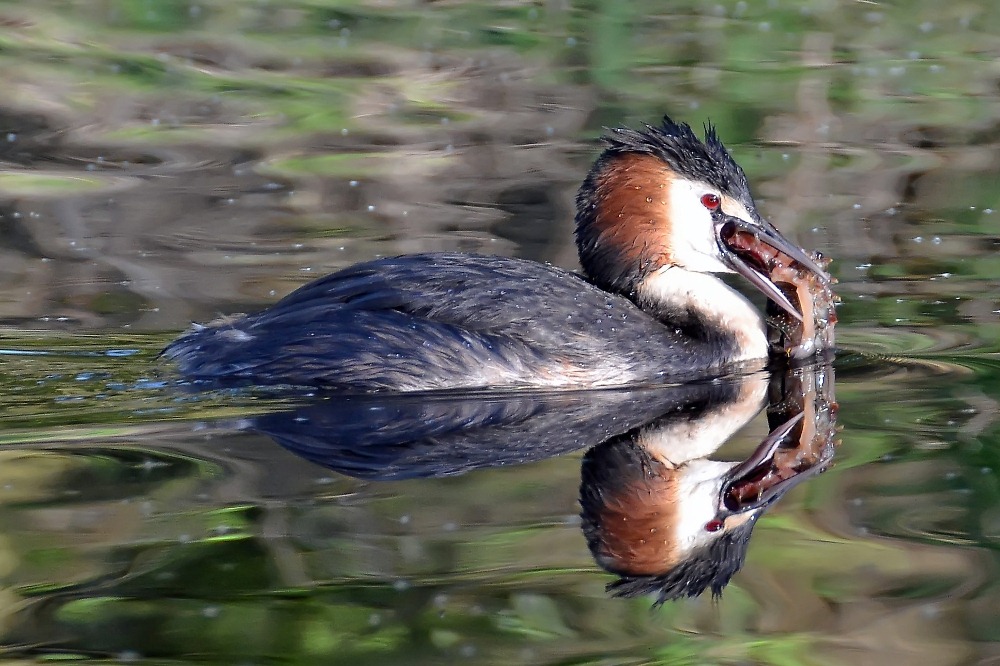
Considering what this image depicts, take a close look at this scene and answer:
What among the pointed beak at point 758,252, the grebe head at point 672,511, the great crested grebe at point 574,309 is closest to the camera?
the grebe head at point 672,511

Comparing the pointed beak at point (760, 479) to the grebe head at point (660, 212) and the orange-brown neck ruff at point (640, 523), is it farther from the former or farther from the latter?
the grebe head at point (660, 212)

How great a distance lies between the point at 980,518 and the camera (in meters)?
4.95

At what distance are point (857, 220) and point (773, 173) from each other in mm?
1185

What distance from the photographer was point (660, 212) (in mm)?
7008

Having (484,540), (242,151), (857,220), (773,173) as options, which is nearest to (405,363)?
(484,540)

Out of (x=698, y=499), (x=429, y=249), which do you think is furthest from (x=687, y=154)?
(x=429, y=249)

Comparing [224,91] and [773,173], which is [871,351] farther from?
[224,91]

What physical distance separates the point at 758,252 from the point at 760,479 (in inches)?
76.4

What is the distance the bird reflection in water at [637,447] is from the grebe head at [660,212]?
62cm

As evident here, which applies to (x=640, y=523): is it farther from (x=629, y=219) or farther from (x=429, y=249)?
(x=429, y=249)

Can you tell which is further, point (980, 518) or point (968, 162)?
point (968, 162)

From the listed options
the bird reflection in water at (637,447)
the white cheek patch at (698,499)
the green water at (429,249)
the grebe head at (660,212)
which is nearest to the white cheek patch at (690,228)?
the grebe head at (660,212)

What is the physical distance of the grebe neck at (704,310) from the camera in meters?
6.85

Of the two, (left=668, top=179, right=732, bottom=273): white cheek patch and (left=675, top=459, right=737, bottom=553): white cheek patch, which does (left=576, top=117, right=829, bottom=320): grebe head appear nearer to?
(left=668, top=179, right=732, bottom=273): white cheek patch
